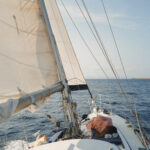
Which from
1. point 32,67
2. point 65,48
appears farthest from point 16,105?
point 65,48

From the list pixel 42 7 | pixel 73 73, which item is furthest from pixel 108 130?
pixel 42 7

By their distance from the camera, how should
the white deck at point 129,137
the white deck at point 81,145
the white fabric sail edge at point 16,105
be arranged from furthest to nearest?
the white deck at point 129,137, the white deck at point 81,145, the white fabric sail edge at point 16,105

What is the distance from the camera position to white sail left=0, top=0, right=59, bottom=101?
7.77ft

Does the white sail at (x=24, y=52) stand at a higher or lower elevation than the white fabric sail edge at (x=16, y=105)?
higher

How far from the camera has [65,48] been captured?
5.54 metres

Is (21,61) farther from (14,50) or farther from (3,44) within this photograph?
(3,44)

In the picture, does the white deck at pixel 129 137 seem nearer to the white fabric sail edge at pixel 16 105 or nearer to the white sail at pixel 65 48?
Result: the white sail at pixel 65 48

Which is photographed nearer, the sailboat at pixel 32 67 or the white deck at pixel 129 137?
the sailboat at pixel 32 67

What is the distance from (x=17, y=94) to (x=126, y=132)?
3.96 metres

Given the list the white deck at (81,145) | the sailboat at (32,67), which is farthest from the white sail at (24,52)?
the white deck at (81,145)

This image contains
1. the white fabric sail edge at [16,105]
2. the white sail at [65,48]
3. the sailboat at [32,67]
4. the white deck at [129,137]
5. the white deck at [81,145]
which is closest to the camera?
the white fabric sail edge at [16,105]

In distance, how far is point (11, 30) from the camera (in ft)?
8.47

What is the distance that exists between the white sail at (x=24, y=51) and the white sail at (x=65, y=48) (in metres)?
2.20

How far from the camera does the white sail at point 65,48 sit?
5305 millimetres
